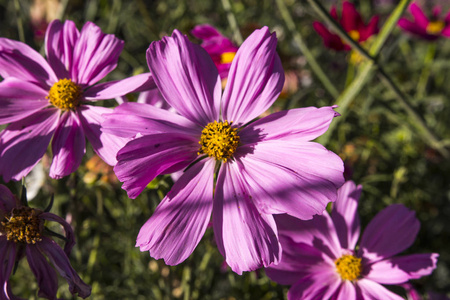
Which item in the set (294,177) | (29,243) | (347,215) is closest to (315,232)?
(347,215)

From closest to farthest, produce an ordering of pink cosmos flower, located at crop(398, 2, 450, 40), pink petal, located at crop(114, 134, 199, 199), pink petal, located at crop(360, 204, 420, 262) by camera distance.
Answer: pink petal, located at crop(114, 134, 199, 199) < pink petal, located at crop(360, 204, 420, 262) < pink cosmos flower, located at crop(398, 2, 450, 40)

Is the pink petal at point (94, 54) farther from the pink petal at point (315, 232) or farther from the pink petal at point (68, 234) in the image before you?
the pink petal at point (315, 232)

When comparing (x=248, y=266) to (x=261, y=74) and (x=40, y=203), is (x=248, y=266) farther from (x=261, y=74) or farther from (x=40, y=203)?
(x=40, y=203)

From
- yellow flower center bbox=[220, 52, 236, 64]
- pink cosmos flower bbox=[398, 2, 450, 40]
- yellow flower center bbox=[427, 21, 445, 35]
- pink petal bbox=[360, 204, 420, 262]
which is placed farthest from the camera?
yellow flower center bbox=[427, 21, 445, 35]

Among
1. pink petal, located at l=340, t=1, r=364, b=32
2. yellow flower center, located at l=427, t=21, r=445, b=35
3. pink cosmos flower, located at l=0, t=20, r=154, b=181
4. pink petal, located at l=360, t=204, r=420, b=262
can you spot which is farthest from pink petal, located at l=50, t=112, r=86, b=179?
yellow flower center, located at l=427, t=21, r=445, b=35

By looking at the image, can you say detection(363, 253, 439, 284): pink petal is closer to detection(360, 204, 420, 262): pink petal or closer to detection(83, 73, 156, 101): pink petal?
detection(360, 204, 420, 262): pink petal

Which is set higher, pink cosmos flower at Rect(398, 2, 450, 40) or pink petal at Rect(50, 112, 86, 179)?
pink cosmos flower at Rect(398, 2, 450, 40)
